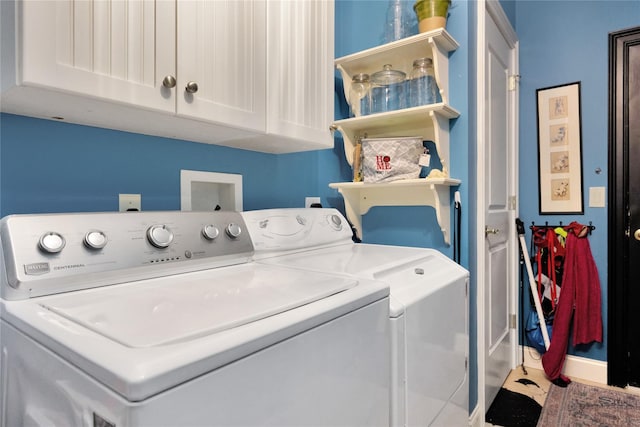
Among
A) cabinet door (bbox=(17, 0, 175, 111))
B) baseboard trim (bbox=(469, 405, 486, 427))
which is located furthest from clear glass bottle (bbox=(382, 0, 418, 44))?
baseboard trim (bbox=(469, 405, 486, 427))

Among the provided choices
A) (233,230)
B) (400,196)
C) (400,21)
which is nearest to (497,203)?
(400,196)

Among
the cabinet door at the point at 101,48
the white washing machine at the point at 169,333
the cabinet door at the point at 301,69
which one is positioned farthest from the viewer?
the cabinet door at the point at 301,69

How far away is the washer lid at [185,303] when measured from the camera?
2.01 ft

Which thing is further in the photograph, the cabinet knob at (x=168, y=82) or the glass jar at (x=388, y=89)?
the glass jar at (x=388, y=89)

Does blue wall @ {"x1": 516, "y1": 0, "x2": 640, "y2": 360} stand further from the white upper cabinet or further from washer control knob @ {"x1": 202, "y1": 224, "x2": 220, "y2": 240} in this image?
washer control knob @ {"x1": 202, "y1": 224, "x2": 220, "y2": 240}

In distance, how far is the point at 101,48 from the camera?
934mm

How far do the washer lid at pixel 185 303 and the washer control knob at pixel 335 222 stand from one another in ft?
2.30

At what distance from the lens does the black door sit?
216cm

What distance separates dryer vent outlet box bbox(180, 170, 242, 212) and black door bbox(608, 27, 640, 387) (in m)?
2.21

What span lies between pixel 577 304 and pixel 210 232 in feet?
7.39

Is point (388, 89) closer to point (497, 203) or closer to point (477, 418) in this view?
point (497, 203)

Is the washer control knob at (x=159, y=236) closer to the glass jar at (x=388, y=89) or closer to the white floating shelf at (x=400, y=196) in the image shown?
the white floating shelf at (x=400, y=196)

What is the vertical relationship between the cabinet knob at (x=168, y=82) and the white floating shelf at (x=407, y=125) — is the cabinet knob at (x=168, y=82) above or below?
below

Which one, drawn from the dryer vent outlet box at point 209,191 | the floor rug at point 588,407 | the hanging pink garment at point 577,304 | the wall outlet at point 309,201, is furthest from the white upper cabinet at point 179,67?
the floor rug at point 588,407
